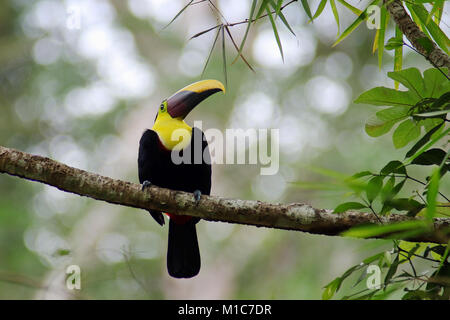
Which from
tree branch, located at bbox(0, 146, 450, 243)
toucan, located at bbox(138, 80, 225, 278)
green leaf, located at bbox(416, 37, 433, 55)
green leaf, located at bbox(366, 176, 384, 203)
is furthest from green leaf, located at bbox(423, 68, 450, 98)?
toucan, located at bbox(138, 80, 225, 278)

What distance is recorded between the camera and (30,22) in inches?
323

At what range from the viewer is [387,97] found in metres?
1.80

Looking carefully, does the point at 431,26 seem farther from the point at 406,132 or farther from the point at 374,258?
the point at 374,258

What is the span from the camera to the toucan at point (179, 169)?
9.50 ft

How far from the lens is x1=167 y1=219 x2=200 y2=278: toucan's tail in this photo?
2.91 m

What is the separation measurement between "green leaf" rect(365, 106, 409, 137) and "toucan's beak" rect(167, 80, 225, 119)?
1.32 meters

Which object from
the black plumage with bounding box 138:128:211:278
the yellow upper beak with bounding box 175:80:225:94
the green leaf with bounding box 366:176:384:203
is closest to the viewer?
the green leaf with bounding box 366:176:384:203

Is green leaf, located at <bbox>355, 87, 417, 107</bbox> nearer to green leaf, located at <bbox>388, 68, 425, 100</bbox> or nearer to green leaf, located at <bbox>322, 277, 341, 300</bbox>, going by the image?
green leaf, located at <bbox>388, 68, 425, 100</bbox>

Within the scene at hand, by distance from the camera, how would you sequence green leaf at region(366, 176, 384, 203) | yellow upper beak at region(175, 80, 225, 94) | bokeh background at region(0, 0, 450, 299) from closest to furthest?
green leaf at region(366, 176, 384, 203) → yellow upper beak at region(175, 80, 225, 94) → bokeh background at region(0, 0, 450, 299)

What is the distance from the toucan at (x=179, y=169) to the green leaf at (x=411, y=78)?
1.30 meters

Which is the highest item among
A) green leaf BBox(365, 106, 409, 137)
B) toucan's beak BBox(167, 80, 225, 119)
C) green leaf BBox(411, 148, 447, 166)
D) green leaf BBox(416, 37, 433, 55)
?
toucan's beak BBox(167, 80, 225, 119)

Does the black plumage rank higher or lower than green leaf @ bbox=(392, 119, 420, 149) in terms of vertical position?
higher

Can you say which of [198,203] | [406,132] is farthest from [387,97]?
[198,203]

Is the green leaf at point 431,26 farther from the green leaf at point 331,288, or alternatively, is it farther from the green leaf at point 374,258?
the green leaf at point 331,288
